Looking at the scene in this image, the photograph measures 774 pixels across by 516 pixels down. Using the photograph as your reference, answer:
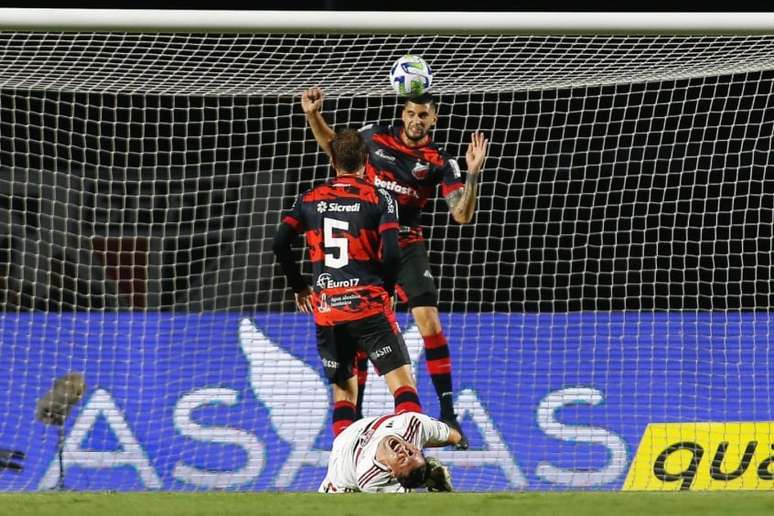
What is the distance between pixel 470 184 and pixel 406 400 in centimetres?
122

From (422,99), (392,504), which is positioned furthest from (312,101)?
(392,504)

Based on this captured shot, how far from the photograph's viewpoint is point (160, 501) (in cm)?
503

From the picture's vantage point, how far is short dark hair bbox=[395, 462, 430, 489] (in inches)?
224

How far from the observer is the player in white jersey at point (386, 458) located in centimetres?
566

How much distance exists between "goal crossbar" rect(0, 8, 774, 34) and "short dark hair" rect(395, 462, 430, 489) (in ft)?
7.70

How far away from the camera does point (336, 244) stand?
636 cm

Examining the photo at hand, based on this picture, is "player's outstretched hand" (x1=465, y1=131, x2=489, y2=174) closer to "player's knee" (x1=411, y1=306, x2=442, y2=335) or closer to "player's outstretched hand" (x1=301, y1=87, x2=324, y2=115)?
"player's outstretched hand" (x1=301, y1=87, x2=324, y2=115)

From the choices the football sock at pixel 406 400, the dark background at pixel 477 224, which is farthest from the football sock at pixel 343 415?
the dark background at pixel 477 224

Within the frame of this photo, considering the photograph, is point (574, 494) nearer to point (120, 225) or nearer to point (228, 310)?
point (228, 310)

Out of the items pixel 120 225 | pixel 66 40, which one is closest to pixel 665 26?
pixel 66 40

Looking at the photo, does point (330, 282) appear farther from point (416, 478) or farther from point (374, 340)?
point (416, 478)

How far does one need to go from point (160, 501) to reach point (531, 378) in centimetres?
454

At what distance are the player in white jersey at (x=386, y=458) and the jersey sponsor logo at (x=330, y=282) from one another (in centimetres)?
74

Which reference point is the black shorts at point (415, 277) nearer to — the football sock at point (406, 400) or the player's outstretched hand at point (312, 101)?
the player's outstretched hand at point (312, 101)
